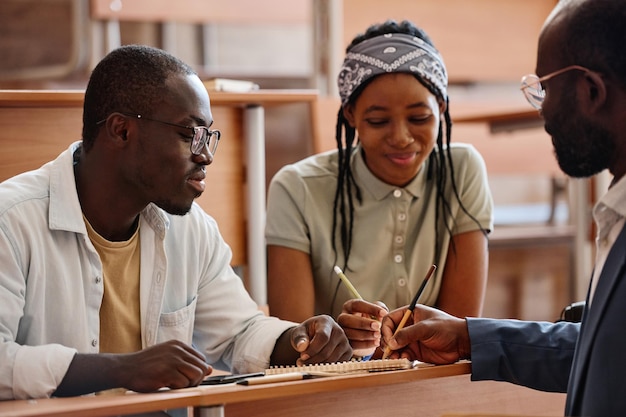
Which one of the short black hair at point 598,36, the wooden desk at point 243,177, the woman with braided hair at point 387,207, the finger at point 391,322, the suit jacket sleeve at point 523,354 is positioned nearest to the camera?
the short black hair at point 598,36

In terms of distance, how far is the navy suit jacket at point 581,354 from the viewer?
4.40ft

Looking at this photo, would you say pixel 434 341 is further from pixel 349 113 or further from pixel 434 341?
pixel 349 113

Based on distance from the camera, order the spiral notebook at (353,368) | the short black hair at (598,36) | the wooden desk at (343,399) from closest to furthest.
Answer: the wooden desk at (343,399) → the short black hair at (598,36) → the spiral notebook at (353,368)

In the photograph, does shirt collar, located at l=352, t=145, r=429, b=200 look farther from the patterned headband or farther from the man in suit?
the man in suit

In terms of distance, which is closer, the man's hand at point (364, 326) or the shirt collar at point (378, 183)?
the man's hand at point (364, 326)

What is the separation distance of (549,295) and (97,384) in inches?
142

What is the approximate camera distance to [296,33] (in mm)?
5988

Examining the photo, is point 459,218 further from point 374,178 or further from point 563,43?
point 563,43

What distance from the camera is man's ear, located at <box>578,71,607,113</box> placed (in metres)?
1.42

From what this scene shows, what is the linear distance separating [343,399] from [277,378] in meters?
0.14

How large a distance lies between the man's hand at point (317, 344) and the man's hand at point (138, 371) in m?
0.33

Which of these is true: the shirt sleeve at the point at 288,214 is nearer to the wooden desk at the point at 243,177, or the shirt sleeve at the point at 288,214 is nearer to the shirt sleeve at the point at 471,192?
the wooden desk at the point at 243,177

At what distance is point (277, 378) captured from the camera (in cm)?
144

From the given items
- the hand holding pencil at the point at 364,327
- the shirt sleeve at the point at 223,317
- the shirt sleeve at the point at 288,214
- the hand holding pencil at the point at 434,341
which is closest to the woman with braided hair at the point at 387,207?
the shirt sleeve at the point at 288,214
